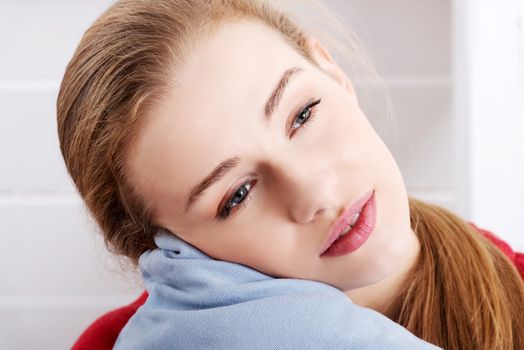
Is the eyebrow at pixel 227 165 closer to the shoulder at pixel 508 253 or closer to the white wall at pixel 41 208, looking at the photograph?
the shoulder at pixel 508 253

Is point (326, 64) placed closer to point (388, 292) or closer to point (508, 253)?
point (388, 292)

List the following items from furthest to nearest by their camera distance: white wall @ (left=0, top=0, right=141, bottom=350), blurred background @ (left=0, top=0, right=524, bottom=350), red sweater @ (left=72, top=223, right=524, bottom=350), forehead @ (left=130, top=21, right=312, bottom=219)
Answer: white wall @ (left=0, top=0, right=141, bottom=350)
blurred background @ (left=0, top=0, right=524, bottom=350)
red sweater @ (left=72, top=223, right=524, bottom=350)
forehead @ (left=130, top=21, right=312, bottom=219)

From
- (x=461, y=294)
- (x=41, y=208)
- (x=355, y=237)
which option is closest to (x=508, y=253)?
(x=461, y=294)

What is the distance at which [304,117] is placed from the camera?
0.81 meters

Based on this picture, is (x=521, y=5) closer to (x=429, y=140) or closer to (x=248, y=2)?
(x=429, y=140)

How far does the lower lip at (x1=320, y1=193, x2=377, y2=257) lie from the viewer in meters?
0.79

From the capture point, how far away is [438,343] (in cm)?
87

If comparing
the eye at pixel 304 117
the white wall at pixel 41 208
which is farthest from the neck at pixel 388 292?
the white wall at pixel 41 208

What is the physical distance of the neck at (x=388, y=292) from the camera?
2.99 ft

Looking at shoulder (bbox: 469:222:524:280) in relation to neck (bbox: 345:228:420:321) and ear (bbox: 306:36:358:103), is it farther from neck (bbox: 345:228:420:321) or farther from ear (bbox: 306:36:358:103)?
ear (bbox: 306:36:358:103)

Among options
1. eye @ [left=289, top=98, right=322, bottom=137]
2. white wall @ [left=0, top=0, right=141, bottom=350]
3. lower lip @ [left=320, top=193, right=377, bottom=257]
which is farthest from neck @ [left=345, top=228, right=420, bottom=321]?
white wall @ [left=0, top=0, right=141, bottom=350]

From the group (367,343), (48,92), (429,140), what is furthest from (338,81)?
(48,92)

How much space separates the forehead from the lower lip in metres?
0.15

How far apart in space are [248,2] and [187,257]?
318mm
